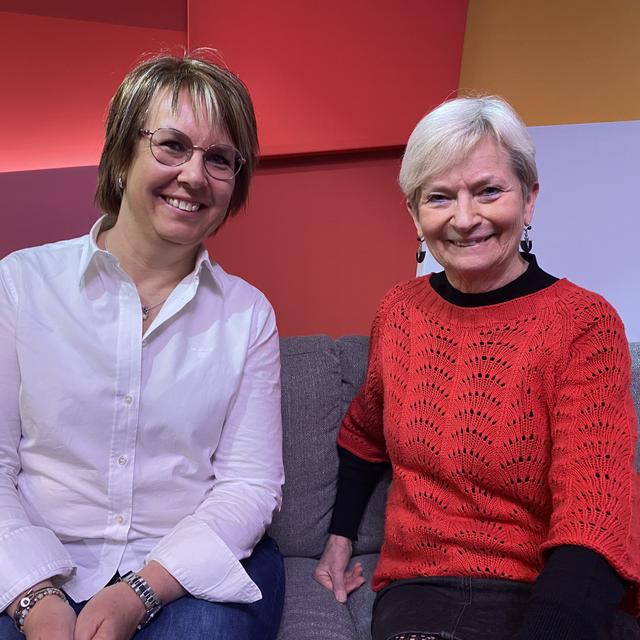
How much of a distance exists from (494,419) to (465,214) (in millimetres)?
407

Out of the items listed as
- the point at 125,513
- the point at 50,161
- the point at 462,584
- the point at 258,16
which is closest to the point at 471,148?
the point at 462,584

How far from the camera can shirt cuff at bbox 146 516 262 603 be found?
117 cm

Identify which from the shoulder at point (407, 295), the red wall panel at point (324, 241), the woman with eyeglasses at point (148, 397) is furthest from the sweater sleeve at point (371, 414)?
the red wall panel at point (324, 241)

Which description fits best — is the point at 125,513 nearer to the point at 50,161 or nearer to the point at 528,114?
the point at 50,161

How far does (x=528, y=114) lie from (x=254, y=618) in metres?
1.84

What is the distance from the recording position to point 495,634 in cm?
113

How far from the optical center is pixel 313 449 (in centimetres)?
173

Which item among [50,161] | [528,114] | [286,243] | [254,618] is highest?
[528,114]

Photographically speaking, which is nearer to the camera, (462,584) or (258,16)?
(462,584)

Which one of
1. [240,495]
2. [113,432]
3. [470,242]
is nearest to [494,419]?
[470,242]

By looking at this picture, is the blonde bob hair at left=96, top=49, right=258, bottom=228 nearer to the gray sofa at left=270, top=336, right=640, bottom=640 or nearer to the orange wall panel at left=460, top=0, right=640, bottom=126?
the gray sofa at left=270, top=336, right=640, bottom=640

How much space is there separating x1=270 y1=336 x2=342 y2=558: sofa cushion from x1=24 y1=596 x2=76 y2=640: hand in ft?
2.30

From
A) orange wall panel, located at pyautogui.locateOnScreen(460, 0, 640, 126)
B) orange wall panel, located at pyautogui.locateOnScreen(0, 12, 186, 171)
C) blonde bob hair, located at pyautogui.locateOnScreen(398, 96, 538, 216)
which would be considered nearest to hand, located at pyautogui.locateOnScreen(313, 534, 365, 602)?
blonde bob hair, located at pyautogui.locateOnScreen(398, 96, 538, 216)

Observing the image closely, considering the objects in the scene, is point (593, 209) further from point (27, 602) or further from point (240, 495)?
point (27, 602)
